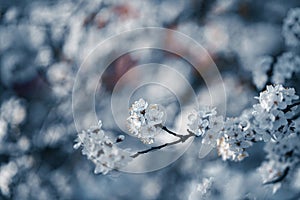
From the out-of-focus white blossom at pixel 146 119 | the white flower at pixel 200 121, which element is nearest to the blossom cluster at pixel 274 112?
the white flower at pixel 200 121

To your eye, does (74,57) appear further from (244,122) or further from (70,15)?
(244,122)

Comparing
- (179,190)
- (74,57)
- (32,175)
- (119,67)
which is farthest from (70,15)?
(179,190)

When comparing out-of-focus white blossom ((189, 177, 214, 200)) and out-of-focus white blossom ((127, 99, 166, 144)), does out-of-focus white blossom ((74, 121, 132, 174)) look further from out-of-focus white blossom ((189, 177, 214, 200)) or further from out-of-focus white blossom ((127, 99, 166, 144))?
out-of-focus white blossom ((189, 177, 214, 200))

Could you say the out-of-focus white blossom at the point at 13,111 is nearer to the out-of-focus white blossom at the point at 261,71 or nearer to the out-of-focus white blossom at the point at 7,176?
the out-of-focus white blossom at the point at 7,176

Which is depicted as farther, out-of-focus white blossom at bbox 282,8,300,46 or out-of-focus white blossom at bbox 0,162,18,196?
out-of-focus white blossom at bbox 0,162,18,196

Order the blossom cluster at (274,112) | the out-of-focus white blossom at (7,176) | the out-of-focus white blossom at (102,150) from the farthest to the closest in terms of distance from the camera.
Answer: the out-of-focus white blossom at (7,176) < the out-of-focus white blossom at (102,150) < the blossom cluster at (274,112)

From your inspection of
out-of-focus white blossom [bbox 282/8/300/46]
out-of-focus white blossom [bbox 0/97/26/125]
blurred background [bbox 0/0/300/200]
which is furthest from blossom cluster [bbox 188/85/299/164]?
out-of-focus white blossom [bbox 0/97/26/125]

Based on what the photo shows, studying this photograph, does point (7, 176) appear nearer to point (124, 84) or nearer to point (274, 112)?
point (124, 84)
